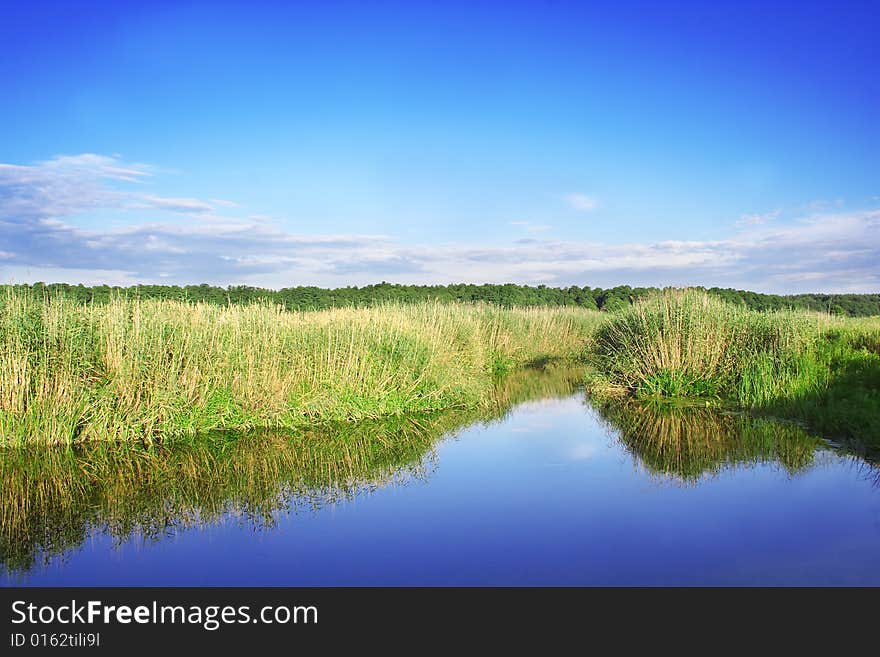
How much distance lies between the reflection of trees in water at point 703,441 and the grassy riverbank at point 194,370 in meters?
3.85

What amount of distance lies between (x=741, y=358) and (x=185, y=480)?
1132 cm

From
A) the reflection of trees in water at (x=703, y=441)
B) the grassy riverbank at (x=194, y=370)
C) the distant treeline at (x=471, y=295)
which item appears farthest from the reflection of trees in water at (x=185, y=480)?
the distant treeline at (x=471, y=295)

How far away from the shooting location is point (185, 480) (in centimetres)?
789

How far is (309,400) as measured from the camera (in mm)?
11258

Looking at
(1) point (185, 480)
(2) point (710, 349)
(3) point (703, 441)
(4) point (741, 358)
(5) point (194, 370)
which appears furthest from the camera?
(2) point (710, 349)

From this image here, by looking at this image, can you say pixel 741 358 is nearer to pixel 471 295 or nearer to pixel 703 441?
pixel 703 441

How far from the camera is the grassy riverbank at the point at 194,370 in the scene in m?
9.34

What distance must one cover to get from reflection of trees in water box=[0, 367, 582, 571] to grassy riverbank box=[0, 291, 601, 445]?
456mm

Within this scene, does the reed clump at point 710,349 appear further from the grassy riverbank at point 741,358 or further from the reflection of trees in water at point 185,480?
the reflection of trees in water at point 185,480

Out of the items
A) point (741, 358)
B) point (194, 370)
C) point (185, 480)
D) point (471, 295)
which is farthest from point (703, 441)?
point (471, 295)

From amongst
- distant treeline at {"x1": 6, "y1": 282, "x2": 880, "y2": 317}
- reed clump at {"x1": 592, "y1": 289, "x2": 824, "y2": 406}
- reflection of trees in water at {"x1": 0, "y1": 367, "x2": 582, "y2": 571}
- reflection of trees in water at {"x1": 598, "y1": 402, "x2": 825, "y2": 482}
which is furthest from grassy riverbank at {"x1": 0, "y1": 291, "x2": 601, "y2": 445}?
distant treeline at {"x1": 6, "y1": 282, "x2": 880, "y2": 317}
